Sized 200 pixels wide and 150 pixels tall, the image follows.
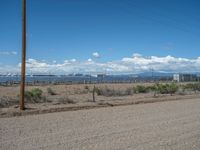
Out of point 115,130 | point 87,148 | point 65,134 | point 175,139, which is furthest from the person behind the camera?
point 115,130

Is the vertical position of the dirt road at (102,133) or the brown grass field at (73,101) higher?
the brown grass field at (73,101)

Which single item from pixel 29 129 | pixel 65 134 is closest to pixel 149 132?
pixel 65 134

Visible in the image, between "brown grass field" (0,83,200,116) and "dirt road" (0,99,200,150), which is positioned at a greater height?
"brown grass field" (0,83,200,116)

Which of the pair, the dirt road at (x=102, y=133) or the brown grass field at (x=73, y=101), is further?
the brown grass field at (x=73, y=101)

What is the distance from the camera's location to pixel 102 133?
1240cm

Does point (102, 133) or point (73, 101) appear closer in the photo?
point (102, 133)

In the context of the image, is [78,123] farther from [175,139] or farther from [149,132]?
[175,139]

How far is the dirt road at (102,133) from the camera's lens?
1041 centimetres

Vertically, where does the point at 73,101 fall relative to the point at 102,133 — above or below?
above

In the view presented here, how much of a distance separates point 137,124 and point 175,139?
11.2 ft

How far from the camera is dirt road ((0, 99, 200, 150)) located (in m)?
10.4

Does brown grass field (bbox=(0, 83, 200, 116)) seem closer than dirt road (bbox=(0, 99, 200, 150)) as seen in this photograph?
No

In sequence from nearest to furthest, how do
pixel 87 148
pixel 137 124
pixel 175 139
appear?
pixel 87 148
pixel 175 139
pixel 137 124

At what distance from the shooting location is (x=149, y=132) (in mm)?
12633
